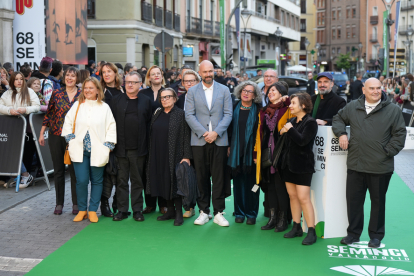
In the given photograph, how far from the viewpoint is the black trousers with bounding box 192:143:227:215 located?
23.6ft

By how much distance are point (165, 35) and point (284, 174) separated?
10775 millimetres

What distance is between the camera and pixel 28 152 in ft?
32.0

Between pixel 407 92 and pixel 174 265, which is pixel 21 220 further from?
pixel 407 92

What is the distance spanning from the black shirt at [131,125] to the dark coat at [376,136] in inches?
107

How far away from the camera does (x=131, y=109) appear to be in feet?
24.2

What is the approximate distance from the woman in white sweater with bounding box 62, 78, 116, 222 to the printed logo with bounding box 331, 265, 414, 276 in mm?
3277

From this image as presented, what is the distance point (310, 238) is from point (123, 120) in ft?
9.18

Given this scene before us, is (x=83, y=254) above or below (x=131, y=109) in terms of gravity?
below

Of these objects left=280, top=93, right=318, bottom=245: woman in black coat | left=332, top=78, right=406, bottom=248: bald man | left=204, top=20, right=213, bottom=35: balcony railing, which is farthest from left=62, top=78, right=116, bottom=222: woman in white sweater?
left=204, top=20, right=213, bottom=35: balcony railing

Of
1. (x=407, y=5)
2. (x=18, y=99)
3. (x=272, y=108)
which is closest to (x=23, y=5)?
(x=18, y=99)

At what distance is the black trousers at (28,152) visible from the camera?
9664 mm

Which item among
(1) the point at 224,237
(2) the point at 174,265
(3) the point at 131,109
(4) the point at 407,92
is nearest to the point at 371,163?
(1) the point at 224,237

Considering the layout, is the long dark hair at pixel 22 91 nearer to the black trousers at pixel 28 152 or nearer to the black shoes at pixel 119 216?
the black trousers at pixel 28 152

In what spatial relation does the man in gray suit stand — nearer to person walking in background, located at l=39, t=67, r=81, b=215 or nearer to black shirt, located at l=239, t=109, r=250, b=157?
black shirt, located at l=239, t=109, r=250, b=157
